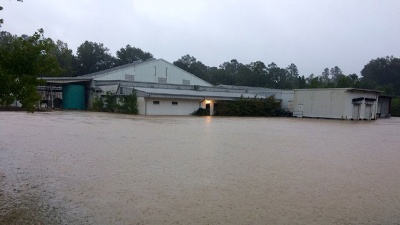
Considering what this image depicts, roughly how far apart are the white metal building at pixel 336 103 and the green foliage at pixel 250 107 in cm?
269

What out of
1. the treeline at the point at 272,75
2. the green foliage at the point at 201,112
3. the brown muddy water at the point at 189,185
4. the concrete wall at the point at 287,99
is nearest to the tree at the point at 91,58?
the treeline at the point at 272,75

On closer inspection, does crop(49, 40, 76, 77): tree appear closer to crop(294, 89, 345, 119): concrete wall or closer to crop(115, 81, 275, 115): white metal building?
crop(115, 81, 275, 115): white metal building

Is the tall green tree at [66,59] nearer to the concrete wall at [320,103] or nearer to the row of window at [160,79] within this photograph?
the row of window at [160,79]

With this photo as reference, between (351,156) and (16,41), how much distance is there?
11.0 meters

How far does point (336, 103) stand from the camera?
131ft

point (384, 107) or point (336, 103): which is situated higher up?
point (336, 103)

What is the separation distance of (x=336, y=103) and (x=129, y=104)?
2459 centimetres

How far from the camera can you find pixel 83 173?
25.5 ft

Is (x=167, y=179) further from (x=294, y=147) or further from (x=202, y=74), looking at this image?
(x=202, y=74)

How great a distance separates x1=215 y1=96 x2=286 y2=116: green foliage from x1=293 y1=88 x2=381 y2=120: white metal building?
2.69m

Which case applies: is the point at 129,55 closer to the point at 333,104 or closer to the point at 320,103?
the point at 320,103

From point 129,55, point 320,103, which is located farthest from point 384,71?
point 129,55

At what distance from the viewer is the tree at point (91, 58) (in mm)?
71750

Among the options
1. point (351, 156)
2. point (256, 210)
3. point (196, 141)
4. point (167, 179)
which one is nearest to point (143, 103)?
point (196, 141)
